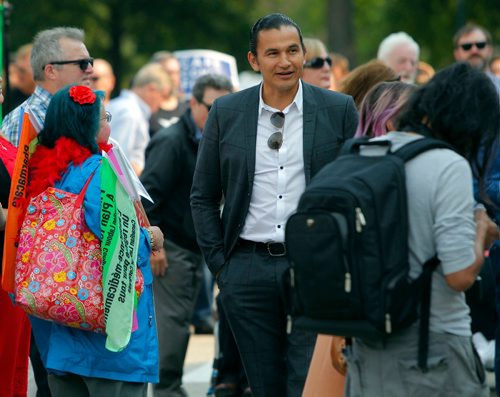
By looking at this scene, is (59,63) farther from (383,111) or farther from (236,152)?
(383,111)

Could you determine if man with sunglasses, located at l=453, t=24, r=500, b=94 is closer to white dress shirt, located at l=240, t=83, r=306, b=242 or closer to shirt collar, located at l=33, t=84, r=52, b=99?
shirt collar, located at l=33, t=84, r=52, b=99

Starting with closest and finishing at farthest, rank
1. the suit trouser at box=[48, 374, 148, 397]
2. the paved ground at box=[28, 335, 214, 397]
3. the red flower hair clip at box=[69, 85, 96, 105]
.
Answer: the suit trouser at box=[48, 374, 148, 397], the red flower hair clip at box=[69, 85, 96, 105], the paved ground at box=[28, 335, 214, 397]

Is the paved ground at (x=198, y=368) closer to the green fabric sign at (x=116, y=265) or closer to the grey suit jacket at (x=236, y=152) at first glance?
the grey suit jacket at (x=236, y=152)

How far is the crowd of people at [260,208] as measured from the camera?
4.67 m

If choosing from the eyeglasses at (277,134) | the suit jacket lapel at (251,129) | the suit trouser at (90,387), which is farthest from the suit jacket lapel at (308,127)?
the suit trouser at (90,387)

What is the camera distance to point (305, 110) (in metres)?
6.40

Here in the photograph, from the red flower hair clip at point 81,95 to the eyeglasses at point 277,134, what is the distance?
848mm

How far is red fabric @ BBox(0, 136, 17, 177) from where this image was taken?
21.9 feet

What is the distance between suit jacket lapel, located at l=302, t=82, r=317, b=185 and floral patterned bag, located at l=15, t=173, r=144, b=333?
1.05 meters

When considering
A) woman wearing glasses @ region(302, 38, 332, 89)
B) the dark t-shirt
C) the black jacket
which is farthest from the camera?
the dark t-shirt

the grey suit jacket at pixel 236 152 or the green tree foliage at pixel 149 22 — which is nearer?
the grey suit jacket at pixel 236 152

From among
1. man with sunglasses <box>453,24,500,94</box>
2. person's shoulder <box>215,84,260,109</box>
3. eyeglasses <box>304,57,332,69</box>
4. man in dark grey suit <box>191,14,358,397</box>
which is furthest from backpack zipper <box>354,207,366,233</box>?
man with sunglasses <box>453,24,500,94</box>

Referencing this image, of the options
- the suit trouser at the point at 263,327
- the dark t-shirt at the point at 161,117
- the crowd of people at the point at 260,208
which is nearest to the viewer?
the crowd of people at the point at 260,208

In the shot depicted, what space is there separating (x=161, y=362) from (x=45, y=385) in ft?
5.42
